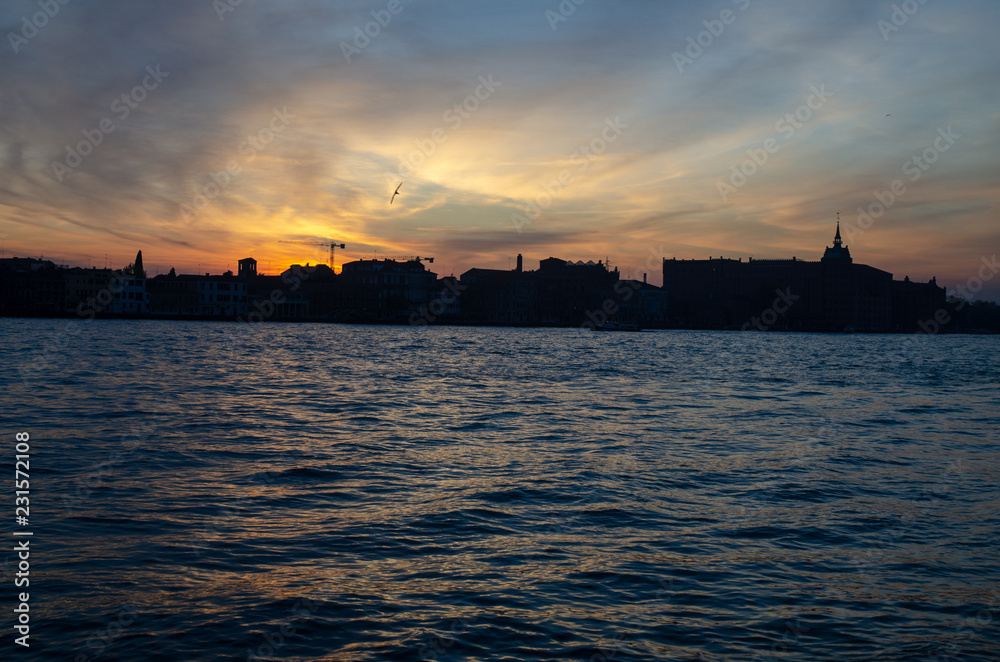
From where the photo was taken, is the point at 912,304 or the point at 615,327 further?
the point at 912,304

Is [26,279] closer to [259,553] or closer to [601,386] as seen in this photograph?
[601,386]

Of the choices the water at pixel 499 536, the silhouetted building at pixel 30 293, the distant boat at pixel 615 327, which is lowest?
the water at pixel 499 536

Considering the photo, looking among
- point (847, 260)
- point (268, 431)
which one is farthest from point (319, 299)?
point (268, 431)

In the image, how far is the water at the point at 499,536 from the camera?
5613 millimetres

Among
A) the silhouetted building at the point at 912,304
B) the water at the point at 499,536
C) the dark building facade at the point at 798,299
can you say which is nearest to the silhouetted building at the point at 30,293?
the water at the point at 499,536

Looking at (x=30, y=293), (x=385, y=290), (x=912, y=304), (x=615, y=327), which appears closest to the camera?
(x=30, y=293)

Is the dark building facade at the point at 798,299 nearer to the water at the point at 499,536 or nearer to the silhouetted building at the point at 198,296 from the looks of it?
the silhouetted building at the point at 198,296

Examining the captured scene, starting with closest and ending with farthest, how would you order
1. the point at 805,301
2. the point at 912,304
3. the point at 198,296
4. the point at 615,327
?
the point at 198,296 < the point at 615,327 < the point at 805,301 < the point at 912,304

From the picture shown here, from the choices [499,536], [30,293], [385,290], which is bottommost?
[499,536]

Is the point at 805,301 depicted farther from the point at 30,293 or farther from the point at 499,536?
the point at 499,536

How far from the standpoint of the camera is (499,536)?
26.6 ft

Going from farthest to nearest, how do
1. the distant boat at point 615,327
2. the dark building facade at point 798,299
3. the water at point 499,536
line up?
1. the dark building facade at point 798,299
2. the distant boat at point 615,327
3. the water at point 499,536

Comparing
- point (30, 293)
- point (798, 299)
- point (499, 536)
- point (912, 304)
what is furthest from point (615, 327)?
point (499, 536)

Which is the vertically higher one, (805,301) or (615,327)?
(805,301)
